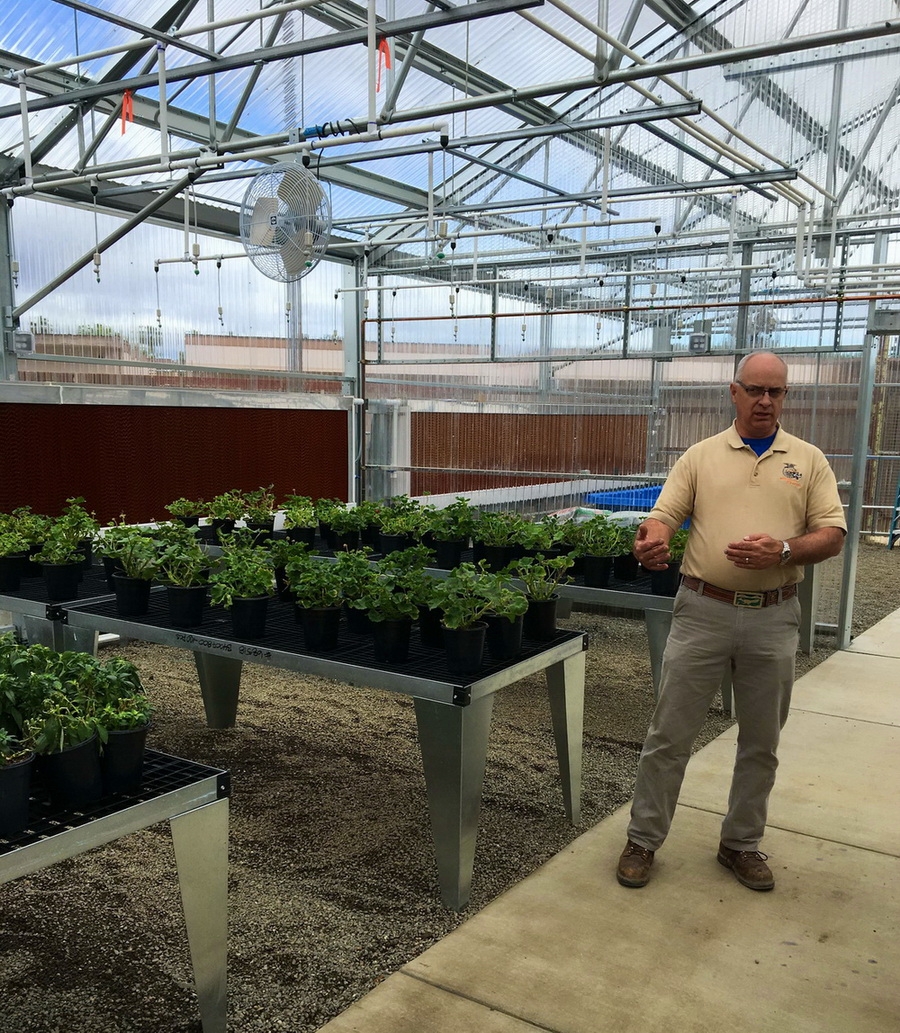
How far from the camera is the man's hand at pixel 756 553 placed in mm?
2873

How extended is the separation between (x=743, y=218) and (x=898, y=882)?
356 inches

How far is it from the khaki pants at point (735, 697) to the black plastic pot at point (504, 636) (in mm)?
530

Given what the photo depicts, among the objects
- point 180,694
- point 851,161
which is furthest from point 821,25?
point 180,694

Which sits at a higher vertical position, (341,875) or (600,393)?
(600,393)

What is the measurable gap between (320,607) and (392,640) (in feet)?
1.14

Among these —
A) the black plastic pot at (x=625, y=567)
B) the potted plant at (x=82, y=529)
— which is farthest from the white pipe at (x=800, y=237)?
the potted plant at (x=82, y=529)

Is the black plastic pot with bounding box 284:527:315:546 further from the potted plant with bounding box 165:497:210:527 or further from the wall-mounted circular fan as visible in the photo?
the wall-mounted circular fan

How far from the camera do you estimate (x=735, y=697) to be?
10.4 feet

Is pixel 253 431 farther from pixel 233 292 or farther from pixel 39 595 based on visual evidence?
pixel 39 595

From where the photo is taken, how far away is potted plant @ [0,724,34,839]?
1936mm

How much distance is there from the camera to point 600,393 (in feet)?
25.9

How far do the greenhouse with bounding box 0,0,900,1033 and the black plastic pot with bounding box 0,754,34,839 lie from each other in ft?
0.07

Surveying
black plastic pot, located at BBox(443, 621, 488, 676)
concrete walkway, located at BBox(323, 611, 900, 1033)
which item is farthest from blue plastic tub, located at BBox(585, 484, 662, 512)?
black plastic pot, located at BBox(443, 621, 488, 676)

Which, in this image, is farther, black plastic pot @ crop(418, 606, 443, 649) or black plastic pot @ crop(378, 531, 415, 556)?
black plastic pot @ crop(378, 531, 415, 556)
